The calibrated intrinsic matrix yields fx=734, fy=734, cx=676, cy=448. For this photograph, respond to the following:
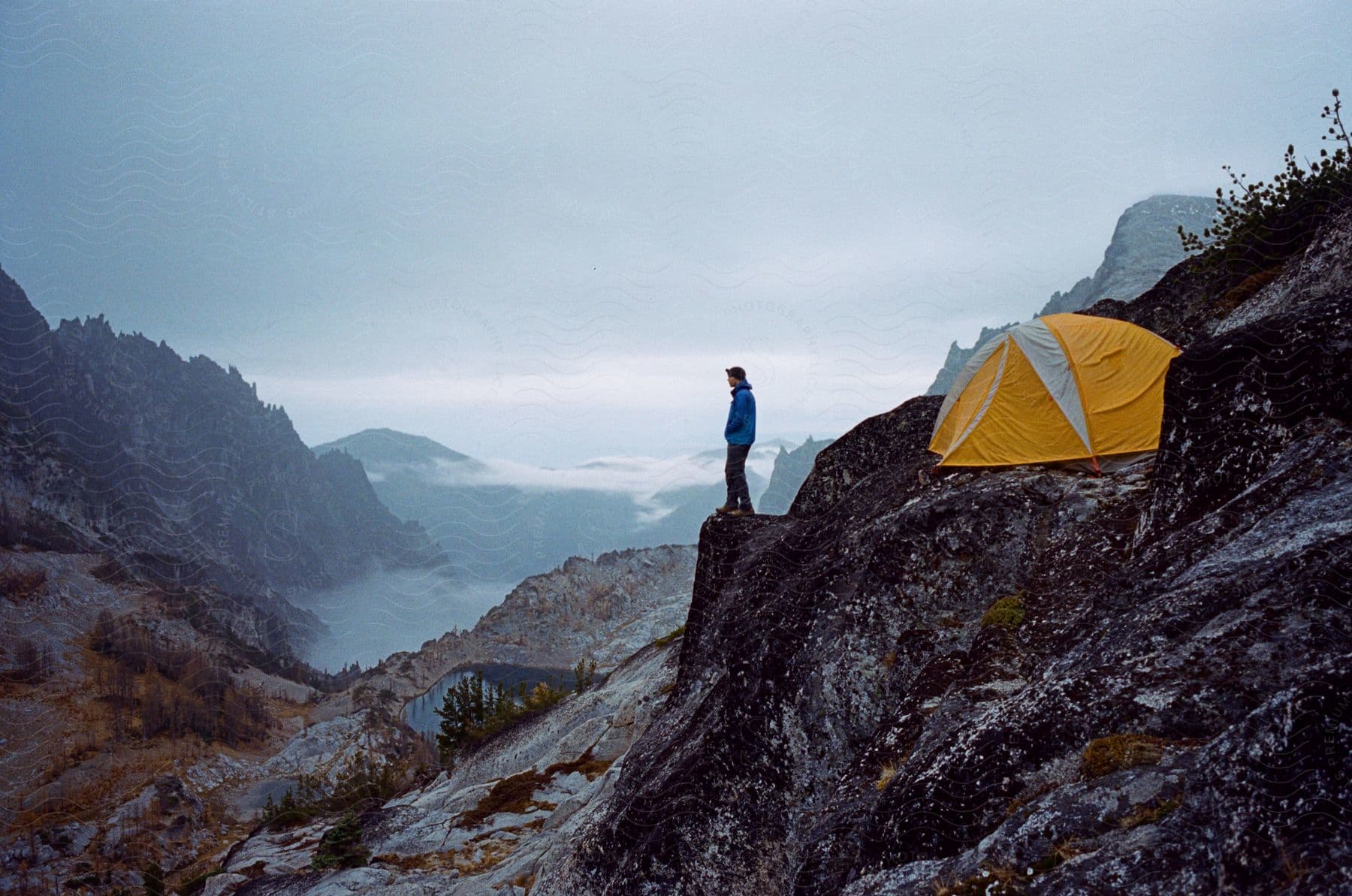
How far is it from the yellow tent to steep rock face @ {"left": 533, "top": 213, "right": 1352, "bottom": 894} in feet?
2.21

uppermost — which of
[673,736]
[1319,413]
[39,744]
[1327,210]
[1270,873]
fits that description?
[1327,210]

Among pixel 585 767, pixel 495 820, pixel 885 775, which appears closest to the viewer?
pixel 885 775

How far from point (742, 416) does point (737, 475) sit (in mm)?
1555

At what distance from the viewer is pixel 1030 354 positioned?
530 inches

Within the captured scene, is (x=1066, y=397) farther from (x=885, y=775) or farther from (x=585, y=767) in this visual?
(x=585, y=767)

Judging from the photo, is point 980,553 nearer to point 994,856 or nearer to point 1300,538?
point 1300,538

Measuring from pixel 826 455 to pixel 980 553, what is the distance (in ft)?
27.5

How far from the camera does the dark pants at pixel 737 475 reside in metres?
17.8

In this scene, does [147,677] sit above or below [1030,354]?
below

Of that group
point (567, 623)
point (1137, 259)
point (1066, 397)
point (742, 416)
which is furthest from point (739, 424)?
point (1137, 259)

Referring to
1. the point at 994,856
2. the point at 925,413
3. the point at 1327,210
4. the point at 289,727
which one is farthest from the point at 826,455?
the point at 289,727

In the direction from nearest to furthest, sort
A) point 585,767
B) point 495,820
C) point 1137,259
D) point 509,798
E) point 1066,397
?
point 1066,397 < point 495,820 < point 509,798 < point 585,767 < point 1137,259

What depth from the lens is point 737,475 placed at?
1814 cm

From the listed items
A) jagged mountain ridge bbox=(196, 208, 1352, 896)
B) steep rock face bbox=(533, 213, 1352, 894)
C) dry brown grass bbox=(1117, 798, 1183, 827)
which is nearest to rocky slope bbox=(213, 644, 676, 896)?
jagged mountain ridge bbox=(196, 208, 1352, 896)
